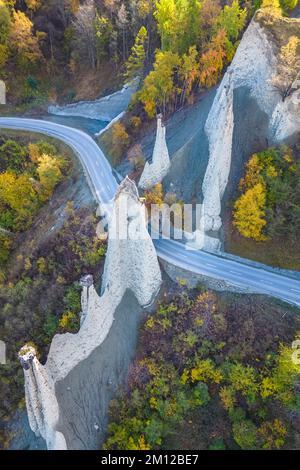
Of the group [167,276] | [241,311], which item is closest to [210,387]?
[241,311]

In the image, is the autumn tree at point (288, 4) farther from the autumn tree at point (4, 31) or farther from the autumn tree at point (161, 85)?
the autumn tree at point (4, 31)

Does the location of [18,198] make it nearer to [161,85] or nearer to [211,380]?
[161,85]

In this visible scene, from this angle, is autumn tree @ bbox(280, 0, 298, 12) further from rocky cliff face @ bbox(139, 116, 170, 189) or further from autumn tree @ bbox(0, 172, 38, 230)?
autumn tree @ bbox(0, 172, 38, 230)

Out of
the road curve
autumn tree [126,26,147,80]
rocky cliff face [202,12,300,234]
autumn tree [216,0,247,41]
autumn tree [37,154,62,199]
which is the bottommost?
the road curve

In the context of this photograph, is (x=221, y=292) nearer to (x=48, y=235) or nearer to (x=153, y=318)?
(x=153, y=318)

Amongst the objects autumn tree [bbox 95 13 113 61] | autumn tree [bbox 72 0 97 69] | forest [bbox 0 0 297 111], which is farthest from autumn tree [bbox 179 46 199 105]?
autumn tree [bbox 72 0 97 69]

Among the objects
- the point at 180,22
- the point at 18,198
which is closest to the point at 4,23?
the point at 180,22
